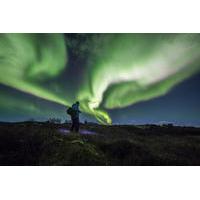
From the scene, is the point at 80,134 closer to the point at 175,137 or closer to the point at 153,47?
the point at 175,137

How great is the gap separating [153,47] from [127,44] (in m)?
0.51

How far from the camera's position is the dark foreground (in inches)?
198

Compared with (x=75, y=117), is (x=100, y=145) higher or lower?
lower

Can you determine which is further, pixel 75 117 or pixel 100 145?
pixel 75 117

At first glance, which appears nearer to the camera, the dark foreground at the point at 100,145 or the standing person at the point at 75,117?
the dark foreground at the point at 100,145

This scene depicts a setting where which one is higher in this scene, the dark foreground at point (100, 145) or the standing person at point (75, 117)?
the standing person at point (75, 117)

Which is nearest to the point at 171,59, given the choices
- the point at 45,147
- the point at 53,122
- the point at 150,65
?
the point at 150,65

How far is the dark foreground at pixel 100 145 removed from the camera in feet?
16.5

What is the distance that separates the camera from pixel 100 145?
17.0ft

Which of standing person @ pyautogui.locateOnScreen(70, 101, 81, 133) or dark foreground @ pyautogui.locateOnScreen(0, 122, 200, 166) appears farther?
standing person @ pyautogui.locateOnScreen(70, 101, 81, 133)

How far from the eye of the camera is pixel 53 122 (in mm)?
5348

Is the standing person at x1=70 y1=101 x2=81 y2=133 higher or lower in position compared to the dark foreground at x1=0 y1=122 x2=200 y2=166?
higher
